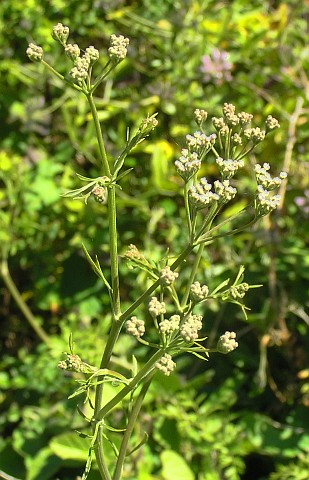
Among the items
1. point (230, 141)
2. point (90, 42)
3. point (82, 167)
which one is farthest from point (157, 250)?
point (230, 141)

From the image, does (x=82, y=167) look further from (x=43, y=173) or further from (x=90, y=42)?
(x=90, y=42)

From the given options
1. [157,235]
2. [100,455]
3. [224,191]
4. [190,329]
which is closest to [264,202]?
[224,191]

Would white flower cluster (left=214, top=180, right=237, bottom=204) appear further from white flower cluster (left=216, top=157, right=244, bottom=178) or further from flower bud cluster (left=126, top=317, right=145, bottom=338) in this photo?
flower bud cluster (left=126, top=317, right=145, bottom=338)

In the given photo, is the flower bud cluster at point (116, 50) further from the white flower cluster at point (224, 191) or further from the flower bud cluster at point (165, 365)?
the flower bud cluster at point (165, 365)

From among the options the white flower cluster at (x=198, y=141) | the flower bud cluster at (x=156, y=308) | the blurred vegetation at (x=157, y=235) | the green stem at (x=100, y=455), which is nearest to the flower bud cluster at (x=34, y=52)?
the white flower cluster at (x=198, y=141)

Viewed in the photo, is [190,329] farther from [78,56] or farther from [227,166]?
[78,56]

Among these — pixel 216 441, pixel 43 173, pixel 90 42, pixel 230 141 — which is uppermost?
pixel 230 141
